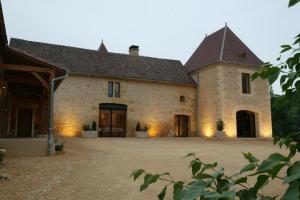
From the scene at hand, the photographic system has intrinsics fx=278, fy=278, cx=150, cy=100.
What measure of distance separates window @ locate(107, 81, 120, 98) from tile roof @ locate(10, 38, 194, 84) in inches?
25.5

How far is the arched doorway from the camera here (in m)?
19.0

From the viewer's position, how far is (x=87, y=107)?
17.5m

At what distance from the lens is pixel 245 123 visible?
1941 centimetres

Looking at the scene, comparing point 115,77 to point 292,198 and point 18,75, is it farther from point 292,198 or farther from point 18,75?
point 292,198

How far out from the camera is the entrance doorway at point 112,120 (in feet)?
59.4

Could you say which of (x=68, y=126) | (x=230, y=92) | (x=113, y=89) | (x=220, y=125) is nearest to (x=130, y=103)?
(x=113, y=89)

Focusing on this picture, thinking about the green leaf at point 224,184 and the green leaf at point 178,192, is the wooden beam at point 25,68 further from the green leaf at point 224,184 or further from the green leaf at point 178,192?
the green leaf at point 224,184

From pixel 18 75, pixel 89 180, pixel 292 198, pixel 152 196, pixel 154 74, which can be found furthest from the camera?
pixel 154 74

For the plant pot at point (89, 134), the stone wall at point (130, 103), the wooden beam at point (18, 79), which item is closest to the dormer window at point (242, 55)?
the stone wall at point (130, 103)

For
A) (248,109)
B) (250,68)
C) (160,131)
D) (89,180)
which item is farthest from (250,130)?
(89,180)

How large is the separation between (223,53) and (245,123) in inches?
202

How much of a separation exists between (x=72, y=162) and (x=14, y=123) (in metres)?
9.16

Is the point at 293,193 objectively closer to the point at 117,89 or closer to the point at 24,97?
the point at 24,97

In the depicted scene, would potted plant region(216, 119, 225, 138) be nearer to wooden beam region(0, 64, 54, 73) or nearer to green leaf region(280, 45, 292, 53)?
wooden beam region(0, 64, 54, 73)
